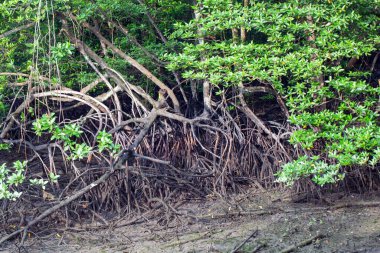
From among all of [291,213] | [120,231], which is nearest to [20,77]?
[120,231]

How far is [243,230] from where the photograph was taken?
652 centimetres

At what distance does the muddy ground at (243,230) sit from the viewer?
20.3 ft

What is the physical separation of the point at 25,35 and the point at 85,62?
29.7 inches

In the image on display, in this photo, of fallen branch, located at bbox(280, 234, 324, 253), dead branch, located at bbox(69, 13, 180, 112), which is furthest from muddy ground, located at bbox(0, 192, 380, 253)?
dead branch, located at bbox(69, 13, 180, 112)

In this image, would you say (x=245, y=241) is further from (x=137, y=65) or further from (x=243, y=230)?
(x=137, y=65)

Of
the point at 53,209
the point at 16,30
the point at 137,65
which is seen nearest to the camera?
the point at 53,209

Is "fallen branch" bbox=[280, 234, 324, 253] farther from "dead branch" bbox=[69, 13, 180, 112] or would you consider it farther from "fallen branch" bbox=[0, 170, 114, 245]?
"dead branch" bbox=[69, 13, 180, 112]

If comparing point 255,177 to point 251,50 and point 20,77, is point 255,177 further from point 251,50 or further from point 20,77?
point 20,77

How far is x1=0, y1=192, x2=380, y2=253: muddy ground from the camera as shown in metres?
6.20

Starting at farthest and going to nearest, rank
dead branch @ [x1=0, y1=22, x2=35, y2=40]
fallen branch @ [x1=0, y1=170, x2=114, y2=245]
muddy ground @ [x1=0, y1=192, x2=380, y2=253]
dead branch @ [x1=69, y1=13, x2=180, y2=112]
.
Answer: dead branch @ [x1=69, y1=13, x2=180, y2=112] < dead branch @ [x1=0, y1=22, x2=35, y2=40] < fallen branch @ [x1=0, y1=170, x2=114, y2=245] < muddy ground @ [x1=0, y1=192, x2=380, y2=253]

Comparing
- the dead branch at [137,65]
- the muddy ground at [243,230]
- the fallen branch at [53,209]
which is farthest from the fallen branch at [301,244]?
the dead branch at [137,65]

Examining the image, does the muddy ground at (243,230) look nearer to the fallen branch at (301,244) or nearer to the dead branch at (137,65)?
the fallen branch at (301,244)

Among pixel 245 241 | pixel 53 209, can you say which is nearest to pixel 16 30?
pixel 53 209

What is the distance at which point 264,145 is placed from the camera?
306 inches
